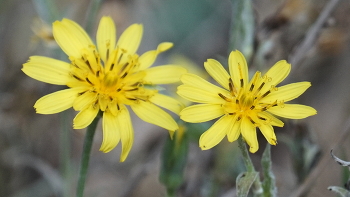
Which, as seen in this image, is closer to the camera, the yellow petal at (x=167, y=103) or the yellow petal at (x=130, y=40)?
the yellow petal at (x=167, y=103)

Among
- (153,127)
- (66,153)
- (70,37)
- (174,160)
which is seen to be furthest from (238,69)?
(153,127)

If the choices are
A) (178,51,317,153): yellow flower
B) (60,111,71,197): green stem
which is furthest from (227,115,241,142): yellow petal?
(60,111,71,197): green stem

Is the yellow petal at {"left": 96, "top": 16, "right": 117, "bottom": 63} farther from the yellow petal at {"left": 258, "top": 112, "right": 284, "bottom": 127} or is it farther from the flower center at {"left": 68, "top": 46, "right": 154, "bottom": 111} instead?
the yellow petal at {"left": 258, "top": 112, "right": 284, "bottom": 127}

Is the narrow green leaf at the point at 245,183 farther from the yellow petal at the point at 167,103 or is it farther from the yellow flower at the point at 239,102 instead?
the yellow petal at the point at 167,103

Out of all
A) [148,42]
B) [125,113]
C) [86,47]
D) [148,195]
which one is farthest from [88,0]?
[125,113]

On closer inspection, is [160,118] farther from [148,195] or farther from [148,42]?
[148,42]

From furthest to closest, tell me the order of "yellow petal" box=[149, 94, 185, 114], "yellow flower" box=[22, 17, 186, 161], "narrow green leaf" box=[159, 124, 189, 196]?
"narrow green leaf" box=[159, 124, 189, 196], "yellow petal" box=[149, 94, 185, 114], "yellow flower" box=[22, 17, 186, 161]

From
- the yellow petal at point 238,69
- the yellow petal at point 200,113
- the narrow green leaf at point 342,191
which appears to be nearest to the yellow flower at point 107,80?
the yellow petal at point 200,113
